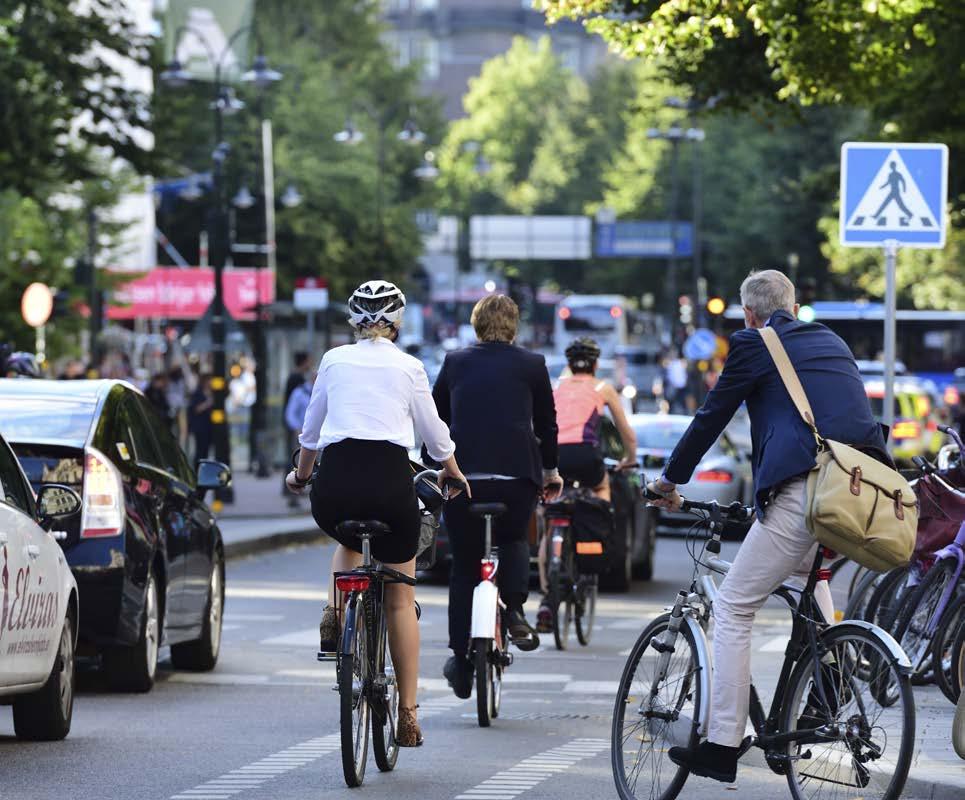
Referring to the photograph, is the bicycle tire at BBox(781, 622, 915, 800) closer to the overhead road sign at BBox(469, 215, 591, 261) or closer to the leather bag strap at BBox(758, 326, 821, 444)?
the leather bag strap at BBox(758, 326, 821, 444)

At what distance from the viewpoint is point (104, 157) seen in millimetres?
38469

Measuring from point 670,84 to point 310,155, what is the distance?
48418 millimetres

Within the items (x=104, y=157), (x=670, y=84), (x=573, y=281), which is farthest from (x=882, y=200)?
(x=573, y=281)

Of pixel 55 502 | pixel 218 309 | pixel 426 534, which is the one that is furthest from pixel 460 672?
pixel 218 309

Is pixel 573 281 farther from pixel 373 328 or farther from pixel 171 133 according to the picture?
pixel 373 328

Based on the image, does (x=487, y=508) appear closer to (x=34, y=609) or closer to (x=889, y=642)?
(x=34, y=609)

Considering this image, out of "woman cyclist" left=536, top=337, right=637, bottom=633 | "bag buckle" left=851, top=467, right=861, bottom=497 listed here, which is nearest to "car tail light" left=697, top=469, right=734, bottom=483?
"woman cyclist" left=536, top=337, right=637, bottom=633

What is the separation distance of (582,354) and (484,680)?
4.56 m

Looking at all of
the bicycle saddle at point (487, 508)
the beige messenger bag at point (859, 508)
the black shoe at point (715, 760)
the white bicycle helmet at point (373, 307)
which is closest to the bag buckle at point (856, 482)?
the beige messenger bag at point (859, 508)

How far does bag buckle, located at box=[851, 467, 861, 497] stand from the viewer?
277 inches

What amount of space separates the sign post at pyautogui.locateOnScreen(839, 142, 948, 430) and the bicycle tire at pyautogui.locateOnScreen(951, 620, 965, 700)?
11.3 ft

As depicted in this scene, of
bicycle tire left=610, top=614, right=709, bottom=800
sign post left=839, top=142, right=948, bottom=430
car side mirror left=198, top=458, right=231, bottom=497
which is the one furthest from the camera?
sign post left=839, top=142, right=948, bottom=430

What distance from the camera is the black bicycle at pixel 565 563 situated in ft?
45.7

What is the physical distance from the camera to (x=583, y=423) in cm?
1422
